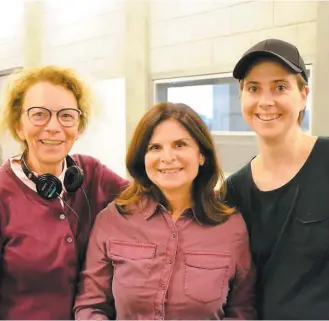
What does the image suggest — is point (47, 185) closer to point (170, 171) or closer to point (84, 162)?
point (84, 162)

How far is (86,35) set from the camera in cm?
376

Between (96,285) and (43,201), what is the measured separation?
1.11ft

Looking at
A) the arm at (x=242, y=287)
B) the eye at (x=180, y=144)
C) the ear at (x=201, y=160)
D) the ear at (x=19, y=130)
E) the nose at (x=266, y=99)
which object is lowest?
the arm at (x=242, y=287)

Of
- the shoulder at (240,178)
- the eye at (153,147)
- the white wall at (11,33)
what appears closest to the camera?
the eye at (153,147)

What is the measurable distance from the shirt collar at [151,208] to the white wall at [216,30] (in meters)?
1.45

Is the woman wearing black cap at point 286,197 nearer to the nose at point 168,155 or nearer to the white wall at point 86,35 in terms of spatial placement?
the nose at point 168,155

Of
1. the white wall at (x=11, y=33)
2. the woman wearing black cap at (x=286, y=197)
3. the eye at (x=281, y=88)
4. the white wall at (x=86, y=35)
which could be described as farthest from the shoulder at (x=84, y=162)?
the white wall at (x=11, y=33)

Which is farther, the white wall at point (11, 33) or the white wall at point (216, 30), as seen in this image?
the white wall at point (11, 33)

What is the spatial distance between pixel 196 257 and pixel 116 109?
2276 mm

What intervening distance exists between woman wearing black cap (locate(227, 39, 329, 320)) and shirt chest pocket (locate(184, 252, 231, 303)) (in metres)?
0.16

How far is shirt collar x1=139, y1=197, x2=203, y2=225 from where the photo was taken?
1472mm

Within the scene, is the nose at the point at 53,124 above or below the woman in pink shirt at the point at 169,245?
above

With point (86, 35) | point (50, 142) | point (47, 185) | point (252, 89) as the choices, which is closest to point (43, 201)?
point (47, 185)

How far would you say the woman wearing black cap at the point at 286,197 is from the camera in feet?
4.56
